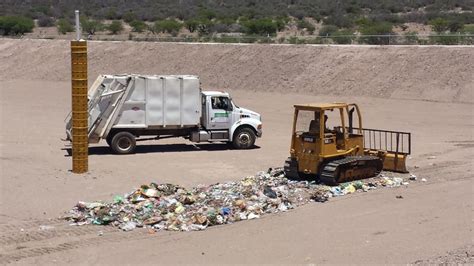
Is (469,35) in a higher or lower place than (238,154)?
higher

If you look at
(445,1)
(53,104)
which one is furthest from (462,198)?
(445,1)

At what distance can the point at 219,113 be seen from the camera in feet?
93.2

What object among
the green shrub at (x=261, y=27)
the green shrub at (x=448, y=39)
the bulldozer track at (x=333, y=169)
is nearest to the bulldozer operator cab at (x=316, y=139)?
the bulldozer track at (x=333, y=169)

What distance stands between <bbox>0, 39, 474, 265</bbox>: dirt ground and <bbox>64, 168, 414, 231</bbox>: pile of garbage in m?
0.39

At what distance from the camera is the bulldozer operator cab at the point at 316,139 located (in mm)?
19484

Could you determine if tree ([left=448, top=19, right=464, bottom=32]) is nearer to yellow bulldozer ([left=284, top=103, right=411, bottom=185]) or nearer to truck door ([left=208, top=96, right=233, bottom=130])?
truck door ([left=208, top=96, right=233, bottom=130])

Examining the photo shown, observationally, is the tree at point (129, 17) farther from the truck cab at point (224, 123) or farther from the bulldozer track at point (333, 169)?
the bulldozer track at point (333, 169)

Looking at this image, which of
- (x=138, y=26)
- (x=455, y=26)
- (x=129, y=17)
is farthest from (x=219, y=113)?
(x=129, y=17)

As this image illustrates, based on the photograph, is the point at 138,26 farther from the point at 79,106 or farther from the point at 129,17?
the point at 79,106

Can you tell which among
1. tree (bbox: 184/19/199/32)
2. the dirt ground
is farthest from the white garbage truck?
tree (bbox: 184/19/199/32)

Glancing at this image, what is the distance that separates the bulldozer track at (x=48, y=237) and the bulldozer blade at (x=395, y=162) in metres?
8.62

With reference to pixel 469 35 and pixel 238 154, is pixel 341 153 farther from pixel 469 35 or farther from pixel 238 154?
pixel 469 35

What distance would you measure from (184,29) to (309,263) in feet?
255

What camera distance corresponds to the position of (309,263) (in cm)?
1308
